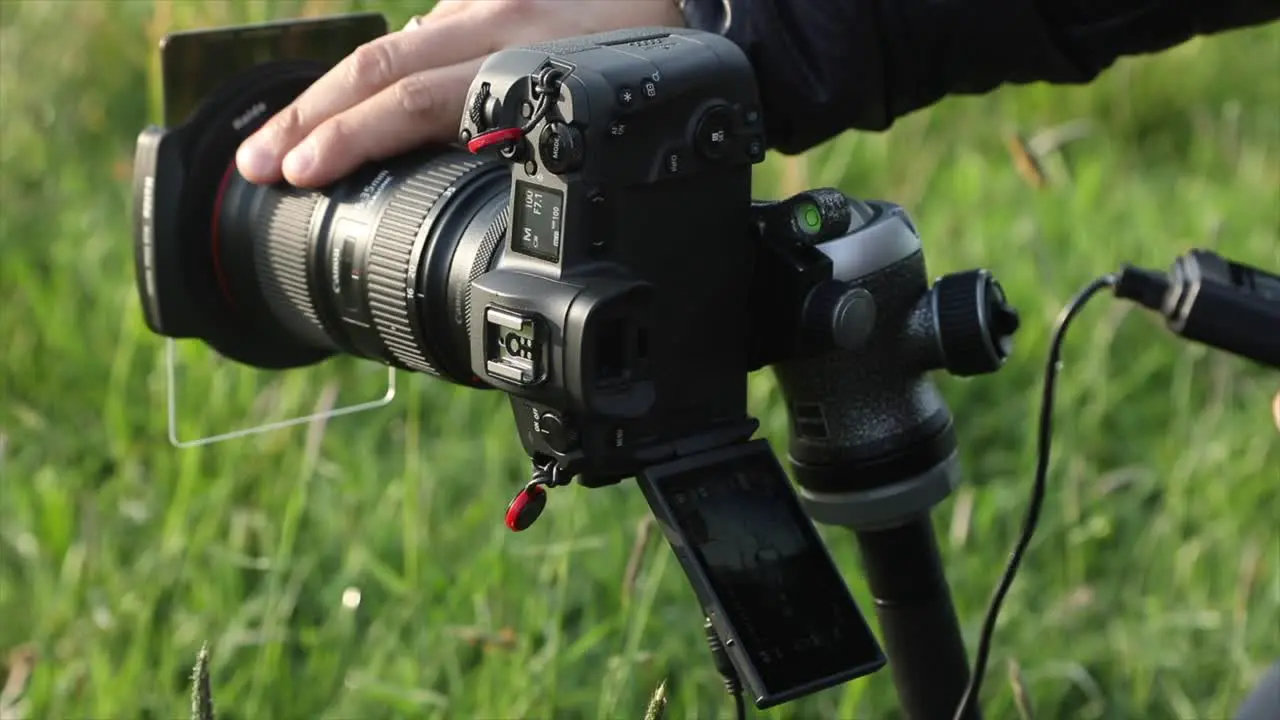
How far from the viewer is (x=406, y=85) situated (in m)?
1.55

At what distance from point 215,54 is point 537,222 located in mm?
619

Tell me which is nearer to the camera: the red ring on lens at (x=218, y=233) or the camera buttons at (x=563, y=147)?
the camera buttons at (x=563, y=147)

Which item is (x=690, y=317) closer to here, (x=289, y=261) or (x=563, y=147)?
(x=563, y=147)

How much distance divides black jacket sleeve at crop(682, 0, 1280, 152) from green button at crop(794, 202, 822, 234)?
0.32 meters

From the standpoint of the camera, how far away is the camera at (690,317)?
1260 millimetres

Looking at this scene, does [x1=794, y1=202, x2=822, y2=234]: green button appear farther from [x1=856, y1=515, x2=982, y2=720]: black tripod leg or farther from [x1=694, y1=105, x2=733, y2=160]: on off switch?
[x1=856, y1=515, x2=982, y2=720]: black tripod leg

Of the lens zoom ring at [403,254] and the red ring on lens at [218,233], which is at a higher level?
the lens zoom ring at [403,254]

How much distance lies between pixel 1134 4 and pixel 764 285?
57 cm

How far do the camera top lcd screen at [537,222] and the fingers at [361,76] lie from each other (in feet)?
1.15

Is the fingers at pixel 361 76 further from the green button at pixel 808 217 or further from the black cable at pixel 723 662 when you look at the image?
the black cable at pixel 723 662

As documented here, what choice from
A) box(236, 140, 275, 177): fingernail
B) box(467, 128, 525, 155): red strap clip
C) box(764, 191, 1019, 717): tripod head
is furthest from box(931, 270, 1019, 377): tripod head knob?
box(236, 140, 275, 177): fingernail

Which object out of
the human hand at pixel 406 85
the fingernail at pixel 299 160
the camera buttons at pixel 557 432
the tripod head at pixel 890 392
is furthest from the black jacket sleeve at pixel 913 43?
the camera buttons at pixel 557 432

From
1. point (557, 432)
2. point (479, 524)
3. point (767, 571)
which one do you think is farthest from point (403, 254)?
point (479, 524)

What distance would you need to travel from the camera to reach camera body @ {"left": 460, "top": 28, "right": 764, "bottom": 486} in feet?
4.09
